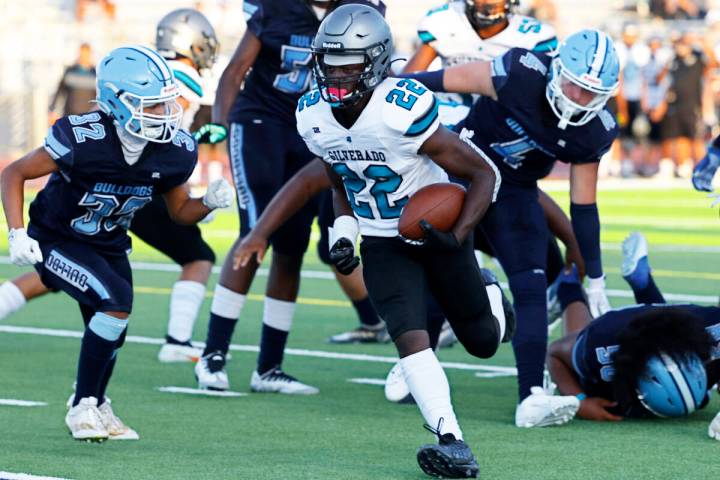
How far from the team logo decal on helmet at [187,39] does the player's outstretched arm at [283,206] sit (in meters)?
2.27

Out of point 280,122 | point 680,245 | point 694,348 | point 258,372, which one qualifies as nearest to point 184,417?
point 258,372

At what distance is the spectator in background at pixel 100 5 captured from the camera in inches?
984

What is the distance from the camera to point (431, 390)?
16.6 feet

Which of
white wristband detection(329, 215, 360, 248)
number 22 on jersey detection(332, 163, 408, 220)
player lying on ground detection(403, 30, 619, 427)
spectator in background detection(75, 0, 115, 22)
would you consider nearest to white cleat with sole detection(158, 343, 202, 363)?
player lying on ground detection(403, 30, 619, 427)

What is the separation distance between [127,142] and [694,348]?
236 cm

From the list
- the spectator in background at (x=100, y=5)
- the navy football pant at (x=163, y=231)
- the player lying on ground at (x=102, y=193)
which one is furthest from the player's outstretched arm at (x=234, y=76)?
the spectator in background at (x=100, y=5)

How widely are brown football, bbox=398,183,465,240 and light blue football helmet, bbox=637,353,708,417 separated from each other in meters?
1.17

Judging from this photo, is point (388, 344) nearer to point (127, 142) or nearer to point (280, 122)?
point (280, 122)

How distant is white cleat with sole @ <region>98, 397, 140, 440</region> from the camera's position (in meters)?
5.73

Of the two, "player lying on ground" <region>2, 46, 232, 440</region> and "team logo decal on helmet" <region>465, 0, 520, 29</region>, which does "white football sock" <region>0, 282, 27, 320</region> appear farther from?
"team logo decal on helmet" <region>465, 0, 520, 29</region>

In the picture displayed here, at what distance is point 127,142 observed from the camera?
19.0ft

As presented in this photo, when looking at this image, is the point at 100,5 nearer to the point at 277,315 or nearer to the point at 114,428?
the point at 277,315

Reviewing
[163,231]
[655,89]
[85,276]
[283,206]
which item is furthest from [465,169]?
[655,89]

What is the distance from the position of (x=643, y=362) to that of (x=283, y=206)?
5.10 feet
